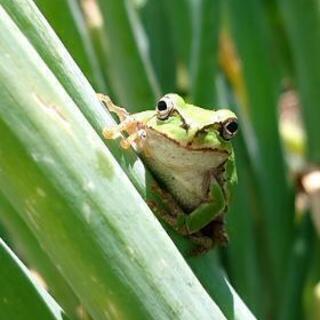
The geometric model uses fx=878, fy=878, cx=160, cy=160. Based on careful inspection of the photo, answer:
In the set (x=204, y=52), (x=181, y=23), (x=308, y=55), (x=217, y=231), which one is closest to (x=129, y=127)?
(x=217, y=231)

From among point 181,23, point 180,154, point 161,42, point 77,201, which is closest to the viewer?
point 77,201

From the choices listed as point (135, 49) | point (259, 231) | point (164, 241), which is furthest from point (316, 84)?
point (164, 241)

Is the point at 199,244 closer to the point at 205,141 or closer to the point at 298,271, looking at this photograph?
the point at 205,141

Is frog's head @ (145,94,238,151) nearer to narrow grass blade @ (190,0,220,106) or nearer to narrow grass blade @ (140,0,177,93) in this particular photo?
narrow grass blade @ (190,0,220,106)

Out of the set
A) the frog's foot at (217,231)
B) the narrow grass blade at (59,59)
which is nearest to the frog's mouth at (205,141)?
the frog's foot at (217,231)

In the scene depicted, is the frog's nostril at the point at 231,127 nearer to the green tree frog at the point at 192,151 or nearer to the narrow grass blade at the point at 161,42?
the green tree frog at the point at 192,151

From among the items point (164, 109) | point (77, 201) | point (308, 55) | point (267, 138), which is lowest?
point (267, 138)
